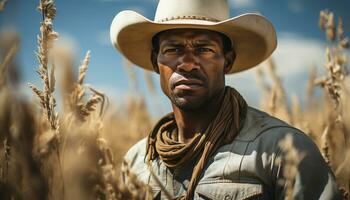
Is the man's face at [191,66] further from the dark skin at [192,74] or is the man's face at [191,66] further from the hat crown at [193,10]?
the hat crown at [193,10]

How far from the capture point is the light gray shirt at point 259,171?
7.13 ft

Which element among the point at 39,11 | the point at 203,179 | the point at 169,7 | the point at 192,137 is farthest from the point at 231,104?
the point at 39,11

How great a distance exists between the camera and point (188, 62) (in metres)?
2.53

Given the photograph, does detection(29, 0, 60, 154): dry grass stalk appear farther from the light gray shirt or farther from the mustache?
the mustache

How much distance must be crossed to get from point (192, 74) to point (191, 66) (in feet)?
0.15

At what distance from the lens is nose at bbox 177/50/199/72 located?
252 centimetres

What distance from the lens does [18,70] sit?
63cm

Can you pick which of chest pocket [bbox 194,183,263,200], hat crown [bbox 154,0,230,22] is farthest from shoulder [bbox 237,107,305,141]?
hat crown [bbox 154,0,230,22]

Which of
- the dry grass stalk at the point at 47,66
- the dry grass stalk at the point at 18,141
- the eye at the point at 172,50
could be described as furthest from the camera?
the eye at the point at 172,50

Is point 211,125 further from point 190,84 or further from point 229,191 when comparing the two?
point 229,191

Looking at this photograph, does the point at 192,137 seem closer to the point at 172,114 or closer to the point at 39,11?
the point at 172,114

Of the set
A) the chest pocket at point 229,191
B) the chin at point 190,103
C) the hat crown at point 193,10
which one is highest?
the hat crown at point 193,10

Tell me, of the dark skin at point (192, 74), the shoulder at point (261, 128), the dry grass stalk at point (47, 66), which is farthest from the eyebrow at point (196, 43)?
the dry grass stalk at point (47, 66)

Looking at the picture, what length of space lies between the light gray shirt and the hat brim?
573 millimetres
